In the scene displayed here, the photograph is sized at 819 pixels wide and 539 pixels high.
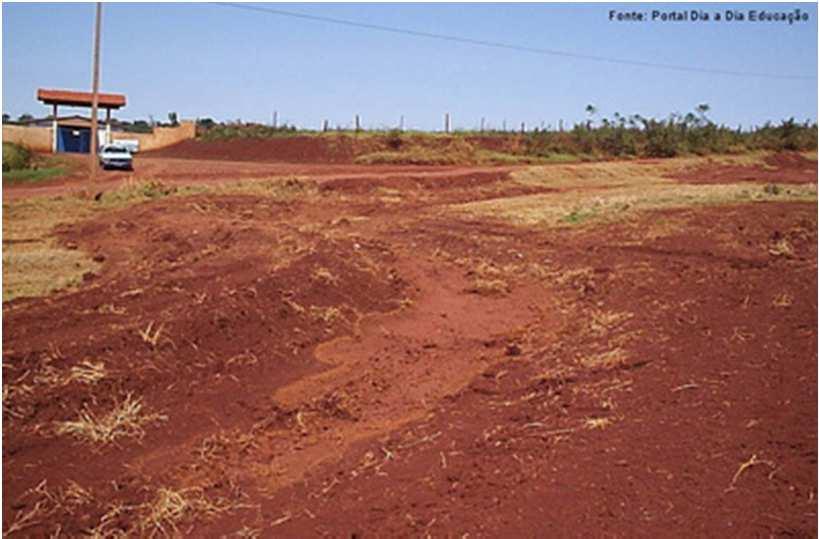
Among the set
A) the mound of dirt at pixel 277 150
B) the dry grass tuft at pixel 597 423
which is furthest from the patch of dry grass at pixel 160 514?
the mound of dirt at pixel 277 150

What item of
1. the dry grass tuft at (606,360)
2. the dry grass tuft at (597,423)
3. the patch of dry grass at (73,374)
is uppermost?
the dry grass tuft at (606,360)

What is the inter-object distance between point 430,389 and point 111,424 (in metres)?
2.40

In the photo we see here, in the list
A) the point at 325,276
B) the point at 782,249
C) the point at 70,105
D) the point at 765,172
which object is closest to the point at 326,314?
the point at 325,276

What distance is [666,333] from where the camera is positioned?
6695 mm

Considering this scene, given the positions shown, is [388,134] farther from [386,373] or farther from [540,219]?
[386,373]

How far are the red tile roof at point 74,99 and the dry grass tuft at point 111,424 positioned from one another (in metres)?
37.6

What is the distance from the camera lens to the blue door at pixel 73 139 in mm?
44800

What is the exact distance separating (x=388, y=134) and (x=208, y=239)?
28.2 m

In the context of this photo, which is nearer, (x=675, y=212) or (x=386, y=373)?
(x=386, y=373)

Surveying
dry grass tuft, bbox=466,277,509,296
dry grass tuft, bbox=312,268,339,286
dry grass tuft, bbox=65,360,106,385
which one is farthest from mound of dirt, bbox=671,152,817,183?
dry grass tuft, bbox=65,360,106,385

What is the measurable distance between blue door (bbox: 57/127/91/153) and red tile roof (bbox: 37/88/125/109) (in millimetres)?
3609

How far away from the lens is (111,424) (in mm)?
5668

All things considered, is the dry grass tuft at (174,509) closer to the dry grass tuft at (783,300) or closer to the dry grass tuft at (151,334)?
the dry grass tuft at (151,334)

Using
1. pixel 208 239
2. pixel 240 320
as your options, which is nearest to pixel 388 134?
pixel 208 239
